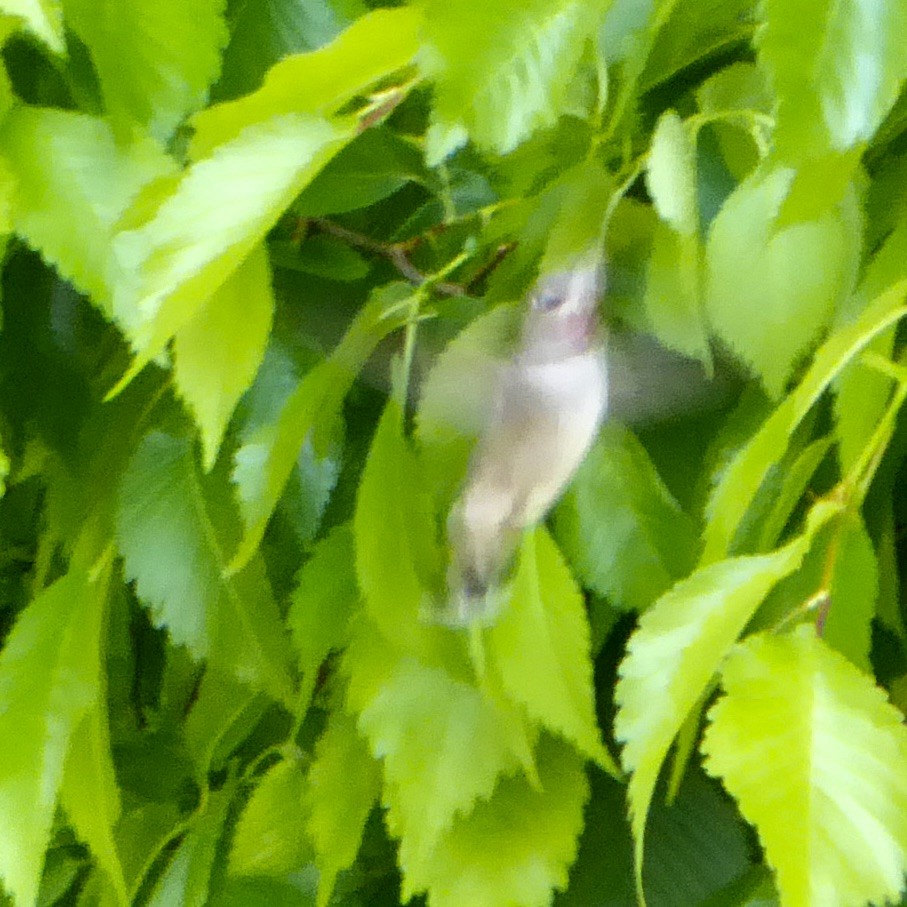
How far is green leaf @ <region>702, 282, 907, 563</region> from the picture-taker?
153 millimetres

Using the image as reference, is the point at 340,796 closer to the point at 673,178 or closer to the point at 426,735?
the point at 426,735

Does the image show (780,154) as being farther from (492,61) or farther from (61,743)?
(61,743)

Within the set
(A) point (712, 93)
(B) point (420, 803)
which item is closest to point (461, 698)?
(B) point (420, 803)

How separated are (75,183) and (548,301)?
0.29ft

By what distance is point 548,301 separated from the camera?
0.18m

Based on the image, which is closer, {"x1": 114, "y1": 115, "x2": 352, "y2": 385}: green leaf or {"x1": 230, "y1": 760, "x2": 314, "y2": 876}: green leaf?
{"x1": 114, "y1": 115, "x2": 352, "y2": 385}: green leaf

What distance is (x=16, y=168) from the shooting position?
185 millimetres

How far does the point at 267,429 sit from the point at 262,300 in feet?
0.10

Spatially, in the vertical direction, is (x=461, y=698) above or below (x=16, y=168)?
below

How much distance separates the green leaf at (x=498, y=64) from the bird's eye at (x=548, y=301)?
0.03 m

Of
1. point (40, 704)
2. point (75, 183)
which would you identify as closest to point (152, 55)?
point (75, 183)

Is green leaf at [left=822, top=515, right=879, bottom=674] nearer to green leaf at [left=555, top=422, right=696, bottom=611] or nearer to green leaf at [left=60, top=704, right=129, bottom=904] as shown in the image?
green leaf at [left=555, top=422, right=696, bottom=611]

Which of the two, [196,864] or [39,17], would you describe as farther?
[196,864]

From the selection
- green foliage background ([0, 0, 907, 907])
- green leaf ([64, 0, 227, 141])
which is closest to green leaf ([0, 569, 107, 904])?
green foliage background ([0, 0, 907, 907])
